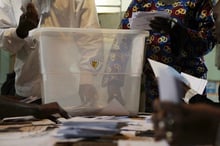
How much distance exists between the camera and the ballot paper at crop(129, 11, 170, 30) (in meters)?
1.60

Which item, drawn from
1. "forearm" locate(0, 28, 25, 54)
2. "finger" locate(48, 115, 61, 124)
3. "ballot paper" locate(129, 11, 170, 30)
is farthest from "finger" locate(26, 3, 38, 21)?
"finger" locate(48, 115, 61, 124)

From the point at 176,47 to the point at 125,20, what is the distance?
29 centimetres

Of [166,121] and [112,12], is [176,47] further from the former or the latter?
[112,12]

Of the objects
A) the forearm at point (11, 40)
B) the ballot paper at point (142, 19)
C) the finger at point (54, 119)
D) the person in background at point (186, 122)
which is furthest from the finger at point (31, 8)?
the person in background at point (186, 122)

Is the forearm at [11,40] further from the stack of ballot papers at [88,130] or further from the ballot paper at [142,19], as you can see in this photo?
the stack of ballot papers at [88,130]

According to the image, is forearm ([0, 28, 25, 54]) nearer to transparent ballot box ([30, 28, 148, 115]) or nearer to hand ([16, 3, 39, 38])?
hand ([16, 3, 39, 38])

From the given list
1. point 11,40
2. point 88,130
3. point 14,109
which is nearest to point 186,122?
point 88,130

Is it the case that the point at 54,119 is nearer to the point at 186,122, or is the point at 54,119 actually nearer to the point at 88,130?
the point at 88,130

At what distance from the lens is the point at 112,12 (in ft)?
12.7

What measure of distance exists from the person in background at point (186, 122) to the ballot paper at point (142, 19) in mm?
1205

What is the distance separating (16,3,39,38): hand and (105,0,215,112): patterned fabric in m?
0.44

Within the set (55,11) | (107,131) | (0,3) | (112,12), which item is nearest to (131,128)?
(107,131)

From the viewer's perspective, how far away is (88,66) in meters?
1.48

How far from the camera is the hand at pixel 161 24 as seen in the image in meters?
1.64
